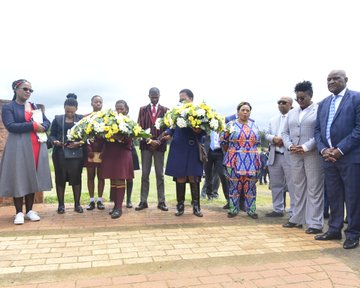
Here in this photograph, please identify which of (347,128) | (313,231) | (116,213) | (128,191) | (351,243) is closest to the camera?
(351,243)

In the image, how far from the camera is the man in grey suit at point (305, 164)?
490 cm

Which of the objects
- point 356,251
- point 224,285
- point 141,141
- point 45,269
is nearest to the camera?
point 224,285

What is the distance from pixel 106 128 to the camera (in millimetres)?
5336

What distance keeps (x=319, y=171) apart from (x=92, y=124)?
345cm

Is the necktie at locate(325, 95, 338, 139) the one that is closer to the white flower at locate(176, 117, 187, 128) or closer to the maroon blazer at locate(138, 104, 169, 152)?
the white flower at locate(176, 117, 187, 128)

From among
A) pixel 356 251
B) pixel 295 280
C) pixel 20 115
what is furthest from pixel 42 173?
pixel 356 251

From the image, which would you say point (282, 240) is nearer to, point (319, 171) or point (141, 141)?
point (319, 171)

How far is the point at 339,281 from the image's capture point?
3.12 m

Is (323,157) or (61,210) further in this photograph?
(61,210)

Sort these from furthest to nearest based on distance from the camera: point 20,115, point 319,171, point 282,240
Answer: point 20,115
point 319,171
point 282,240

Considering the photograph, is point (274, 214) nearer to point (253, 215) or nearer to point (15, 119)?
point (253, 215)

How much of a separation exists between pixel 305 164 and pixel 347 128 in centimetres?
89

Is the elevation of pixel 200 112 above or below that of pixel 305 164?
above

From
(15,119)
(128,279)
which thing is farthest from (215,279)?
(15,119)
